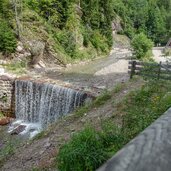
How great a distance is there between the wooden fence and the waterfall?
11.5ft

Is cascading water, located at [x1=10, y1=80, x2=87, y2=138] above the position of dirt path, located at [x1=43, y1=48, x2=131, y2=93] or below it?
below

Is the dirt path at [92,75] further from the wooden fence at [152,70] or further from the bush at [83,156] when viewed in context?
the bush at [83,156]

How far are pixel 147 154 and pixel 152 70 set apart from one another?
12374 mm

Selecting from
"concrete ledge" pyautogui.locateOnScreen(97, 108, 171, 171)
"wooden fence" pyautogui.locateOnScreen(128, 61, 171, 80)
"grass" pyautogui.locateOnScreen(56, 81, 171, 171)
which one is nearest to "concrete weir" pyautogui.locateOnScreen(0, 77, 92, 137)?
"wooden fence" pyautogui.locateOnScreen(128, 61, 171, 80)

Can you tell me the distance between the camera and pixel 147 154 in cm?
92

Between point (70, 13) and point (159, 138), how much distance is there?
32528 mm

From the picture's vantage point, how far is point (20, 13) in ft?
90.5

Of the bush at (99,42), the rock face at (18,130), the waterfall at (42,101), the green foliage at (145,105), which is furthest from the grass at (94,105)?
the bush at (99,42)

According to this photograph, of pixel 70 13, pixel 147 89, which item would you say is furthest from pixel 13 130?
pixel 70 13

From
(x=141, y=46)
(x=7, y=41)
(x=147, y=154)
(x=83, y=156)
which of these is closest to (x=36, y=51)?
(x=7, y=41)

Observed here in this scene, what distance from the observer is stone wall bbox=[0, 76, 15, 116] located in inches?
709

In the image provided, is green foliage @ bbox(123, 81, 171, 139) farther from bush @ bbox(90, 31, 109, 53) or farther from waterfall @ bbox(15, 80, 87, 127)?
bush @ bbox(90, 31, 109, 53)

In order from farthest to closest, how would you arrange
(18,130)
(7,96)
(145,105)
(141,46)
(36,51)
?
(141,46) → (36,51) → (7,96) → (18,130) → (145,105)

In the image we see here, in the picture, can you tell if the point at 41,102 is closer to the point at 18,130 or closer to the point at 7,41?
the point at 18,130
